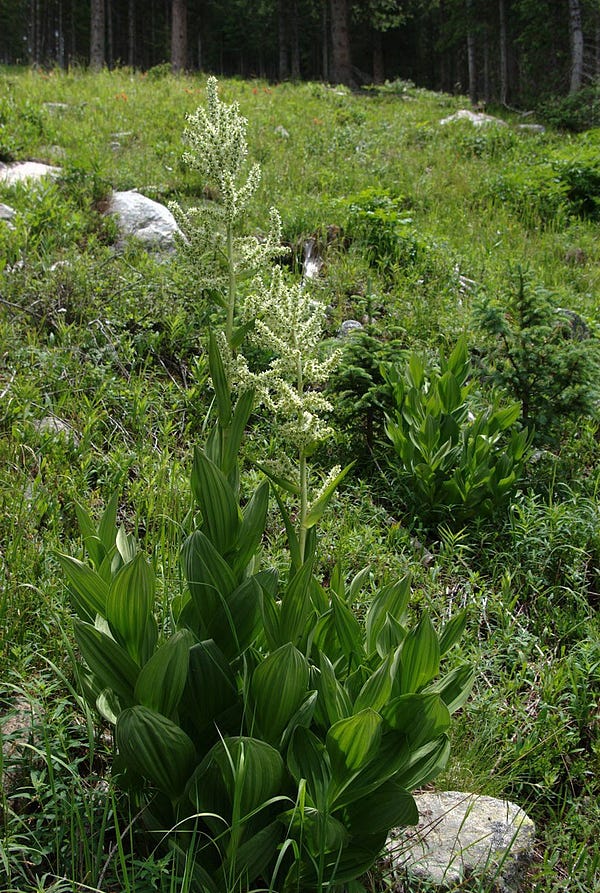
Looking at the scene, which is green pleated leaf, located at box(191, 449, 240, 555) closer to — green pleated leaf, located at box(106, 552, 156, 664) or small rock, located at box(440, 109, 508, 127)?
green pleated leaf, located at box(106, 552, 156, 664)

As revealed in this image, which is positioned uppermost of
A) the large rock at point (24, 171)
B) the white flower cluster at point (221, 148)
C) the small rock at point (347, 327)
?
the large rock at point (24, 171)

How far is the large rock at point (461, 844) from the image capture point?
2260 millimetres

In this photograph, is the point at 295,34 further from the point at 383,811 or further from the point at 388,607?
the point at 383,811

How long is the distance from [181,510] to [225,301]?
63.5 inches

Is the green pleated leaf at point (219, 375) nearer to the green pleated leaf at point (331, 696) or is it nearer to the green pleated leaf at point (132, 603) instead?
the green pleated leaf at point (132, 603)

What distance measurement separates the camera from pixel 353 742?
1.91m

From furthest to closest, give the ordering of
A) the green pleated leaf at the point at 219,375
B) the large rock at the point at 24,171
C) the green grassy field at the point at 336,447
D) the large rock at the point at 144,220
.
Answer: the large rock at the point at 24,171
the large rock at the point at 144,220
the green grassy field at the point at 336,447
the green pleated leaf at the point at 219,375

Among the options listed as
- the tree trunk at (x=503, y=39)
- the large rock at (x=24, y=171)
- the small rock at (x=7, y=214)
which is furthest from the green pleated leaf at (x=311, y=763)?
the tree trunk at (x=503, y=39)

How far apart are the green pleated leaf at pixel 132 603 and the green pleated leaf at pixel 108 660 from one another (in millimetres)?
53

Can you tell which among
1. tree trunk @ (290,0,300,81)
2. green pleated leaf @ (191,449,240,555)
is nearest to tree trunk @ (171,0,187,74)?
tree trunk @ (290,0,300,81)

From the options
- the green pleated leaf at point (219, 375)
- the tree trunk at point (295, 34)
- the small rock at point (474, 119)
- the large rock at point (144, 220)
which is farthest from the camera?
the tree trunk at point (295, 34)

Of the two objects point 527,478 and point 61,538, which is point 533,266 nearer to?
point 527,478

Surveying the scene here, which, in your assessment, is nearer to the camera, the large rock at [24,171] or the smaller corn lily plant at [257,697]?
the smaller corn lily plant at [257,697]

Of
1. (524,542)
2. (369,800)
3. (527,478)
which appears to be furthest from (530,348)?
(369,800)
